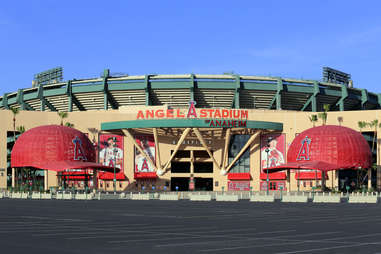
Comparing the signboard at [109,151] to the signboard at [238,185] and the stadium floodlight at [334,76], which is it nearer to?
the signboard at [238,185]

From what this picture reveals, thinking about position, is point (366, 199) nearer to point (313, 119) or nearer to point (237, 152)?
point (313, 119)

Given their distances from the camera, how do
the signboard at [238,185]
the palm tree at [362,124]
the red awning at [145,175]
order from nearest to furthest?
the palm tree at [362,124] < the red awning at [145,175] < the signboard at [238,185]

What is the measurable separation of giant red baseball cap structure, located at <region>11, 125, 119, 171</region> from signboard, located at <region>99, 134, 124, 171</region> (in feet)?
26.6

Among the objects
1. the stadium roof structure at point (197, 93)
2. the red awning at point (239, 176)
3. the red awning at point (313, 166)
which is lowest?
the red awning at point (239, 176)

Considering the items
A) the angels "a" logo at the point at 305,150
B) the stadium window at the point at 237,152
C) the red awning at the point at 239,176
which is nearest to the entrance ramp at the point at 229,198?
the angels "a" logo at the point at 305,150

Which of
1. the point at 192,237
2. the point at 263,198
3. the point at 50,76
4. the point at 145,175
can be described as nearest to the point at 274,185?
the point at 145,175

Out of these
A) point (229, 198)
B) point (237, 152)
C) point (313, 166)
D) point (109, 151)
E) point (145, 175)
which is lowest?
point (229, 198)

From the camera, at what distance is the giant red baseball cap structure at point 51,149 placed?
97.4 metres

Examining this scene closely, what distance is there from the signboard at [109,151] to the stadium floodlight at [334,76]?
6114 cm

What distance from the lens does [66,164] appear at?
9581 cm

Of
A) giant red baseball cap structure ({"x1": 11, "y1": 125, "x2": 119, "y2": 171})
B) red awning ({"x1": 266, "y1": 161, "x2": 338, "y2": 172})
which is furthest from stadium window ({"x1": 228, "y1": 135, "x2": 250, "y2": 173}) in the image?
giant red baseball cap structure ({"x1": 11, "y1": 125, "x2": 119, "y2": 171})

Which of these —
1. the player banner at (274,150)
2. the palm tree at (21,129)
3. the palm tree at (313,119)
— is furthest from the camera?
the palm tree at (21,129)

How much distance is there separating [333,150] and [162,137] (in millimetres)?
34100

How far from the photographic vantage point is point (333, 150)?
9175 cm
